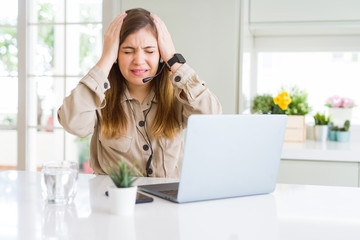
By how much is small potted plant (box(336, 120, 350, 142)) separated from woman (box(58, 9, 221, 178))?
1.52 m

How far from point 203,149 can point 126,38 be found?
67cm

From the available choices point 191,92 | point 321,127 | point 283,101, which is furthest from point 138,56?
point 321,127

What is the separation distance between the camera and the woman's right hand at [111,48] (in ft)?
4.95

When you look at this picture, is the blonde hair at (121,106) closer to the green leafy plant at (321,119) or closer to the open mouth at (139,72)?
the open mouth at (139,72)

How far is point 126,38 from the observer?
5.08 ft

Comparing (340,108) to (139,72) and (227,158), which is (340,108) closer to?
(139,72)

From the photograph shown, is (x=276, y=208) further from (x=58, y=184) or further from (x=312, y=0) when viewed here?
(x=312, y=0)

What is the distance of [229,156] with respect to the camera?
1110mm

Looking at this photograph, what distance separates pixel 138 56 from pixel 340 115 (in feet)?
6.29

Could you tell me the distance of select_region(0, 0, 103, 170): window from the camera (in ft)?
9.62

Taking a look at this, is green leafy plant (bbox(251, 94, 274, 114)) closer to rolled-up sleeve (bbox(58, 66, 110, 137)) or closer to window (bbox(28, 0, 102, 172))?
window (bbox(28, 0, 102, 172))

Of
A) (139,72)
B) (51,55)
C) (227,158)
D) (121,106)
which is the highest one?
(51,55)

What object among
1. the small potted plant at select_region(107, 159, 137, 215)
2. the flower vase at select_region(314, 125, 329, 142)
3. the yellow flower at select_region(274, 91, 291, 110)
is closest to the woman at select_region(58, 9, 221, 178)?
the small potted plant at select_region(107, 159, 137, 215)

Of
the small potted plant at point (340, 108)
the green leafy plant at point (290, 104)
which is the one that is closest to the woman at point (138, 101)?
the green leafy plant at point (290, 104)
